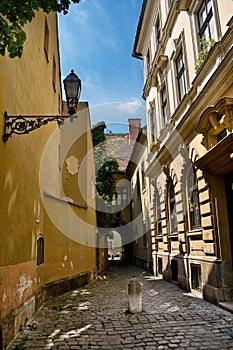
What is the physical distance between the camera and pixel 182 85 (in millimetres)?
11570

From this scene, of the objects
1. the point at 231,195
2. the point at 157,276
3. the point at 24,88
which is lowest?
the point at 157,276

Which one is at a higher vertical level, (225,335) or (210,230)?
(210,230)

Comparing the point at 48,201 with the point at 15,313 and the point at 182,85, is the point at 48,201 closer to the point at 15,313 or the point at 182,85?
the point at 15,313

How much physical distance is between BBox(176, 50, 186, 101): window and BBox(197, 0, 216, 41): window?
1.75 meters

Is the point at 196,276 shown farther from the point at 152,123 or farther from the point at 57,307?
the point at 152,123

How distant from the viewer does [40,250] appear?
8594mm

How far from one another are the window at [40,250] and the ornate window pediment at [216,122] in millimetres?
5341

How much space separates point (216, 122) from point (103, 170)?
1507 cm

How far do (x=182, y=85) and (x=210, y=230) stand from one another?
5841mm

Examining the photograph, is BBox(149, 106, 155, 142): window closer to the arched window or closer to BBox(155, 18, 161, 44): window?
the arched window

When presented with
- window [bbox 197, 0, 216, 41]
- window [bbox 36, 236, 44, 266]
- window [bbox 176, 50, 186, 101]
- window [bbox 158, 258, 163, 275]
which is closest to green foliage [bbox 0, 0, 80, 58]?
window [bbox 36, 236, 44, 266]

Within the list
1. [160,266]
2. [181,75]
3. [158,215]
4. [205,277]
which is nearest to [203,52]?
[181,75]

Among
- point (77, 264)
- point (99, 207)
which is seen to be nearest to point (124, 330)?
point (77, 264)

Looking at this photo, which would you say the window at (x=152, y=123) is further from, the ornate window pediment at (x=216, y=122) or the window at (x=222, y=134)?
the window at (x=222, y=134)
